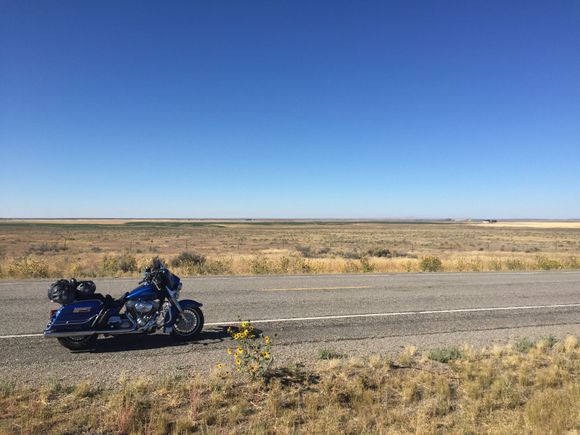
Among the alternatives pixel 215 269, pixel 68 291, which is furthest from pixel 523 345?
pixel 215 269

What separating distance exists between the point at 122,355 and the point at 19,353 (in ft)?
5.04

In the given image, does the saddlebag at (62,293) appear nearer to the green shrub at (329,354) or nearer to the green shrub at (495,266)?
the green shrub at (329,354)

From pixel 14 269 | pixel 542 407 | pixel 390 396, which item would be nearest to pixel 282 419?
pixel 390 396

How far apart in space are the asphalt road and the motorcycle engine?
40 centimetres

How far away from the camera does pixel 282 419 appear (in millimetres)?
4406

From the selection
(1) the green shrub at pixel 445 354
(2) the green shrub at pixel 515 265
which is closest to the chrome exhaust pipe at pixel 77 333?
(1) the green shrub at pixel 445 354

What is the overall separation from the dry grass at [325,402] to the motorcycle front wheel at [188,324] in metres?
1.73

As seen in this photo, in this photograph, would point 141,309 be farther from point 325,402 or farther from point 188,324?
point 325,402

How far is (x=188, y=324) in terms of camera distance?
7.26 meters

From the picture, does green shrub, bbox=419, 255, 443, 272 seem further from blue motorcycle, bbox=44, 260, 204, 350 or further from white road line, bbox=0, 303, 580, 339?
blue motorcycle, bbox=44, 260, 204, 350

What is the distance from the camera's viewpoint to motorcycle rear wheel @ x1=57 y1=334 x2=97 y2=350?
6594 millimetres

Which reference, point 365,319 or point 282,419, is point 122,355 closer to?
point 282,419

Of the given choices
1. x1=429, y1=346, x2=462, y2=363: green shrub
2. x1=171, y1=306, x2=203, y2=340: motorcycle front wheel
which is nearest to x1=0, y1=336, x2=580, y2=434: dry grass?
x1=429, y1=346, x2=462, y2=363: green shrub

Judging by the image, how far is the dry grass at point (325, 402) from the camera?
4262mm
